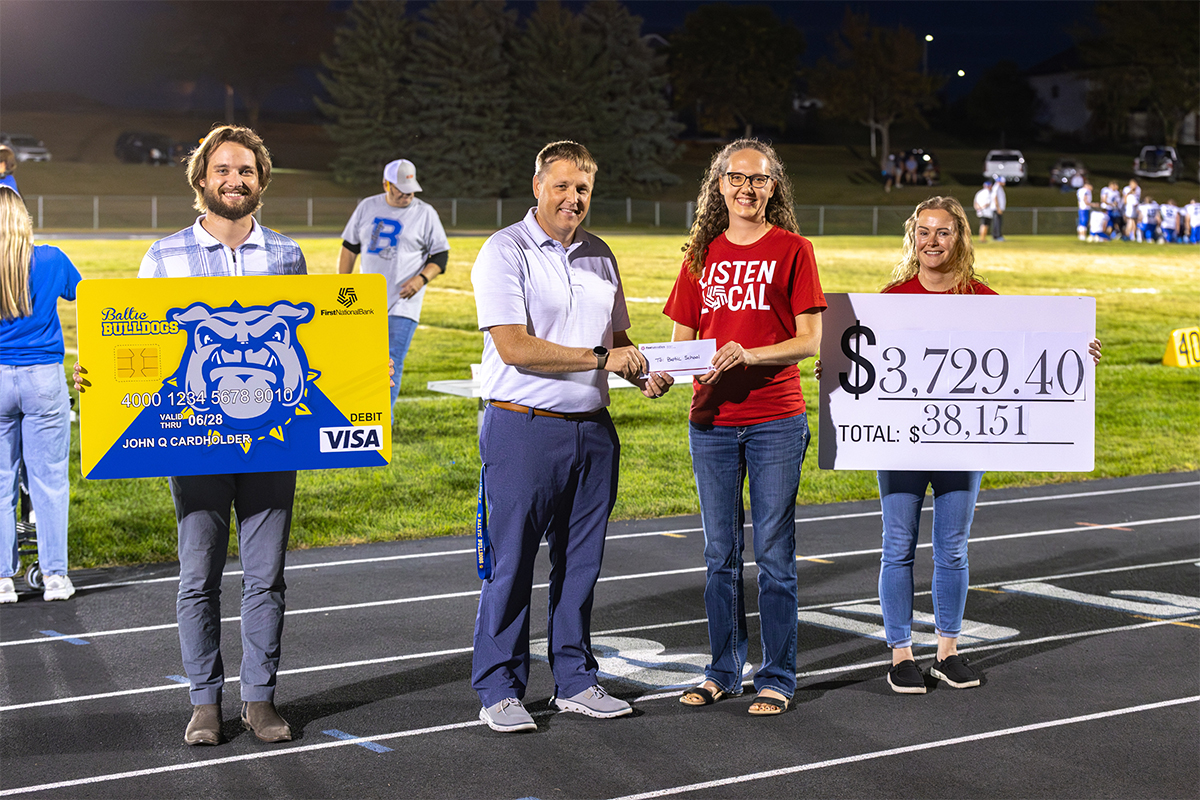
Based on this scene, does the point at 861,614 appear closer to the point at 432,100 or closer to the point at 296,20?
the point at 432,100

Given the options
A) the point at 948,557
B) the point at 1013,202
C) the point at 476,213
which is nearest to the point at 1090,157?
the point at 1013,202

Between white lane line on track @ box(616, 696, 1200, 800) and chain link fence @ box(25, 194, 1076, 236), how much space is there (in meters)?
45.9

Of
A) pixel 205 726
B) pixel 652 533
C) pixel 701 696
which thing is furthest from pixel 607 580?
pixel 205 726

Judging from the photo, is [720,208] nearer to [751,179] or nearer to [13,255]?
[751,179]

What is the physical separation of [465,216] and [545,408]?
52.9 metres

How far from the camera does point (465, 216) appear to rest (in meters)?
57.8

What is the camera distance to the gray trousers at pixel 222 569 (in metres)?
5.49

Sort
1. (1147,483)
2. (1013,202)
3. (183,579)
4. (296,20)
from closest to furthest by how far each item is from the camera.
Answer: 1. (183,579)
2. (1147,483)
3. (1013,202)
4. (296,20)

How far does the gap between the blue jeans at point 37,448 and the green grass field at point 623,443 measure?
1.24 metres

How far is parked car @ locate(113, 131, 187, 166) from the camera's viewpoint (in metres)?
73.1

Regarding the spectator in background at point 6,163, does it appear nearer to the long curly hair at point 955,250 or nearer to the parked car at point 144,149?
the long curly hair at point 955,250

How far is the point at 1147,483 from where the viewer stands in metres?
12.3

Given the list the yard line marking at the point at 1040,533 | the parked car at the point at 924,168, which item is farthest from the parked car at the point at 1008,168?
the yard line marking at the point at 1040,533

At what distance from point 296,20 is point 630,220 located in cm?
4518
